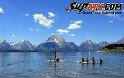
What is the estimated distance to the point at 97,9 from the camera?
50.8 m

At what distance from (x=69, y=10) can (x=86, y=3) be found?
11.4 feet

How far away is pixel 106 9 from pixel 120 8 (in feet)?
8.35

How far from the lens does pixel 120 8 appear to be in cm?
5056

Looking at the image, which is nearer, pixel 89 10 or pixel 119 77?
pixel 89 10

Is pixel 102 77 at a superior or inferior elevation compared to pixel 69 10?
inferior

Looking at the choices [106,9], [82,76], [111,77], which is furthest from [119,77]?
[106,9]

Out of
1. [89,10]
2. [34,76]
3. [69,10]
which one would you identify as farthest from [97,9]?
[34,76]

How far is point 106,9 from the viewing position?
50688mm

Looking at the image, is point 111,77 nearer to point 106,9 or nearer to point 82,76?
point 82,76

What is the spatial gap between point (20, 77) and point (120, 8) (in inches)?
1370

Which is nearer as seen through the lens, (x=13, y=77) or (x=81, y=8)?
(x=81, y=8)

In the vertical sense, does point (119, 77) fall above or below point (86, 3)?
below

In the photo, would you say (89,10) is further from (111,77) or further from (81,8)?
(111,77)

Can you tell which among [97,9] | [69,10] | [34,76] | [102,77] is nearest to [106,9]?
[97,9]
